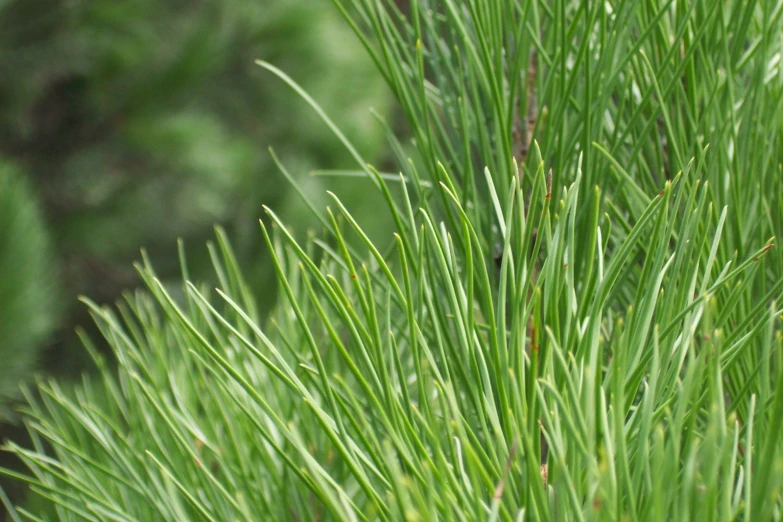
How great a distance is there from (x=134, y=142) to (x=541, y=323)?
83 cm

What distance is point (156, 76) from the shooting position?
933 mm

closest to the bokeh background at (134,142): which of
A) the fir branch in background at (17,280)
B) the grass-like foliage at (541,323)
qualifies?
the fir branch in background at (17,280)

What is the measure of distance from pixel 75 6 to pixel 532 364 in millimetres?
862

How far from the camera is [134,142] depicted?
3.07ft

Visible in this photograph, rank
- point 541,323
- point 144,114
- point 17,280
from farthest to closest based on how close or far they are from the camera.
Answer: point 144,114, point 17,280, point 541,323

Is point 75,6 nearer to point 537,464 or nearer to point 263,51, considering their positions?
point 263,51

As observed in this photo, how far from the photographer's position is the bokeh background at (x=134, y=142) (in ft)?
2.71

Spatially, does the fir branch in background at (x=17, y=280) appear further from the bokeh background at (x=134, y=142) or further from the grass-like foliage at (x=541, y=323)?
the grass-like foliage at (x=541, y=323)

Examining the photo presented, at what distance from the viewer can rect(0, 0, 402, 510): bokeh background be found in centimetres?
83

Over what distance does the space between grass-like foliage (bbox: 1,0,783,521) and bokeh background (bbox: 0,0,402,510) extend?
0.46 meters

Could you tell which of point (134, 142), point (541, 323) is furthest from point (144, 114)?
point (541, 323)

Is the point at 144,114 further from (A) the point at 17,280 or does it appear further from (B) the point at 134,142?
(A) the point at 17,280

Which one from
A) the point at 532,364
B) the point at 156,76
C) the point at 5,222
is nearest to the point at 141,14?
the point at 156,76

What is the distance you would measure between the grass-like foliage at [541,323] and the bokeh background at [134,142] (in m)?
0.46
